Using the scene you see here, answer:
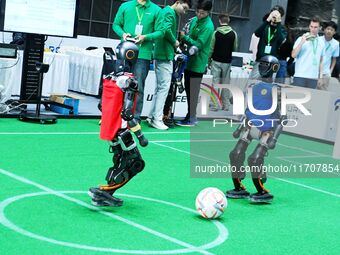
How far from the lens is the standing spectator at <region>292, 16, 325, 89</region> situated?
12320 millimetres

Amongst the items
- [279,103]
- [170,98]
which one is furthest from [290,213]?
[170,98]

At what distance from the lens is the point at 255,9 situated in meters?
28.1

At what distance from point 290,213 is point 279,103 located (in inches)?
45.1

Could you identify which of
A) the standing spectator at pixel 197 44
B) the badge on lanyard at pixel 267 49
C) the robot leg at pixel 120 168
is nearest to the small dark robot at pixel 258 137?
the robot leg at pixel 120 168

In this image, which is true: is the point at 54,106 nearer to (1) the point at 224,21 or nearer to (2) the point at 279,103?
(1) the point at 224,21

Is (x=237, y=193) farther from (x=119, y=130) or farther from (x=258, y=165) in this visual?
(x=119, y=130)

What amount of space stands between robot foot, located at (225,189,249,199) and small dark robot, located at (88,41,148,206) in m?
1.33

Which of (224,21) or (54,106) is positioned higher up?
(224,21)

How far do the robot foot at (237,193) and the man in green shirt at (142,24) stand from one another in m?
3.85

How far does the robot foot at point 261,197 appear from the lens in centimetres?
720

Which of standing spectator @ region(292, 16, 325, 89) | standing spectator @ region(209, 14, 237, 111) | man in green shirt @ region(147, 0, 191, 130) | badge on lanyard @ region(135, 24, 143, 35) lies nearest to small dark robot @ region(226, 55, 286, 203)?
badge on lanyard @ region(135, 24, 143, 35)

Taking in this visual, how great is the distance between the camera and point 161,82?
1145 centimetres

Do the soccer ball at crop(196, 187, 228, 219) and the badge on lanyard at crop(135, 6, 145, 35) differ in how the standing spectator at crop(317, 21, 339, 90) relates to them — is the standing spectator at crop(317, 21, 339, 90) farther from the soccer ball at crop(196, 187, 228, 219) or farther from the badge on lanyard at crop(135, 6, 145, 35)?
the soccer ball at crop(196, 187, 228, 219)

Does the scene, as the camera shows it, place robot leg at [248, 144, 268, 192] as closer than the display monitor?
Yes
